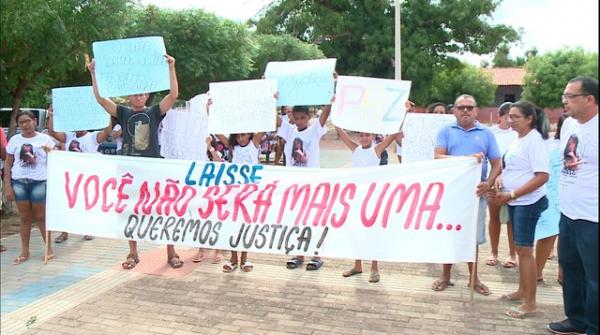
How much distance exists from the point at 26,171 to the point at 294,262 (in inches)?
127

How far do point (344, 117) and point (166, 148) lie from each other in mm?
2273

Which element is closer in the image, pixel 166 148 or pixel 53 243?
pixel 166 148

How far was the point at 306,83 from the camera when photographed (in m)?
5.41

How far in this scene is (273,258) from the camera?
615cm

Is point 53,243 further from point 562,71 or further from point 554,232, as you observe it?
point 562,71

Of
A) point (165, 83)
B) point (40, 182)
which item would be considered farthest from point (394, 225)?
point (40, 182)

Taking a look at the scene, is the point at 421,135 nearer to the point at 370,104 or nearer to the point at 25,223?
the point at 370,104

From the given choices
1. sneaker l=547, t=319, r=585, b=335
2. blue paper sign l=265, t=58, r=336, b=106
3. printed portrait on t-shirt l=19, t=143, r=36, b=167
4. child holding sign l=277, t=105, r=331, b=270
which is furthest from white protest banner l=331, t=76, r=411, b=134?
printed portrait on t-shirt l=19, t=143, r=36, b=167

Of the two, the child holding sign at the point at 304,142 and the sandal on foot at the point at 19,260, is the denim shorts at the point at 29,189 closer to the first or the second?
the sandal on foot at the point at 19,260

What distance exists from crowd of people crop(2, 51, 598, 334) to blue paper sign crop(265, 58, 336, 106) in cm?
32

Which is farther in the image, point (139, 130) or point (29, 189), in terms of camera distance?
point (29, 189)

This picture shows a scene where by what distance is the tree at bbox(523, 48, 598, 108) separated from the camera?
40.6 m

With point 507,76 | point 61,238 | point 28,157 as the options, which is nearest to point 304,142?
point 28,157

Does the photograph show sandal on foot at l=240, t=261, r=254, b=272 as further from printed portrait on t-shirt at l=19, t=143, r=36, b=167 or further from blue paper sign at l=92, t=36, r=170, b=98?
printed portrait on t-shirt at l=19, t=143, r=36, b=167
